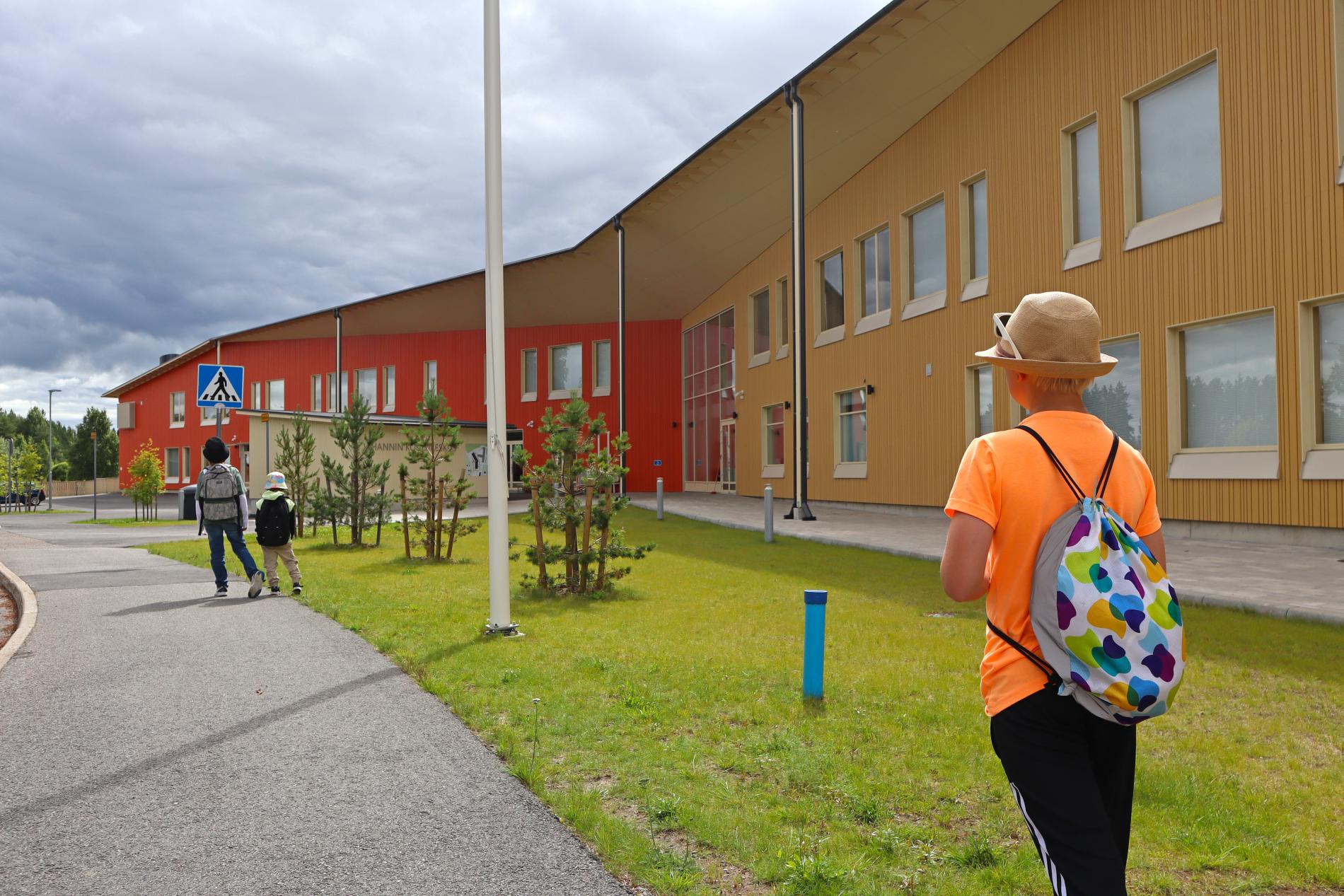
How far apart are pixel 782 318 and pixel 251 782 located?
91.0 ft

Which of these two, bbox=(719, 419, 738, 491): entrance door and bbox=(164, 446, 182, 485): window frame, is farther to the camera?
bbox=(164, 446, 182, 485): window frame

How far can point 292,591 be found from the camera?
11422 mm

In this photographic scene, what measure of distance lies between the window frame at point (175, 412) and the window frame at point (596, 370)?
27504 millimetres

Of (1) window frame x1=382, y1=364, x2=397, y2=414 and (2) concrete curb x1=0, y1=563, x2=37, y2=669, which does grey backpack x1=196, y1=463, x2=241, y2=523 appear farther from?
(1) window frame x1=382, y1=364, x2=397, y2=414

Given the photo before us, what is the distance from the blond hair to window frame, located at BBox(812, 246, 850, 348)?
79.2 ft

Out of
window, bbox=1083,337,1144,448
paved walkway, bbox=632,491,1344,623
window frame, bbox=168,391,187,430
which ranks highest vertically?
window frame, bbox=168,391,187,430

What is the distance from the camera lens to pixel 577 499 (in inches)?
449

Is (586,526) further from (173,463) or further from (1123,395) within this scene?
(173,463)

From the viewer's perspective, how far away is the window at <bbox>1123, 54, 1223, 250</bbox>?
1470 centimetres

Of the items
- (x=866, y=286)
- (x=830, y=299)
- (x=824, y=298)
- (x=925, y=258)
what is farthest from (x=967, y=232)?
(x=824, y=298)

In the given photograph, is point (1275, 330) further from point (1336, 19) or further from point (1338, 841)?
point (1338, 841)

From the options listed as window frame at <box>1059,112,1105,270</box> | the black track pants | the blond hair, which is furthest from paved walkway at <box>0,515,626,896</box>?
window frame at <box>1059,112,1105,270</box>

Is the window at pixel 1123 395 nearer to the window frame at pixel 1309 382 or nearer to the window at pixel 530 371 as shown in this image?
the window frame at pixel 1309 382

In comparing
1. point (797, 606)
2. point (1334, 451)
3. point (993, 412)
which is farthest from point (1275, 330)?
point (797, 606)
